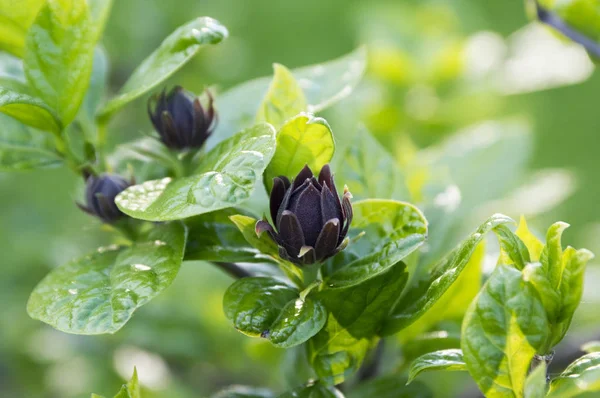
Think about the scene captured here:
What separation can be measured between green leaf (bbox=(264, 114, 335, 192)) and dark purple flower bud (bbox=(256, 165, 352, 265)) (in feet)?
0.10

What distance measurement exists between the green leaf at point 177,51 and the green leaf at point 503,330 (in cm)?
42

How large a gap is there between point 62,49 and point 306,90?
33cm

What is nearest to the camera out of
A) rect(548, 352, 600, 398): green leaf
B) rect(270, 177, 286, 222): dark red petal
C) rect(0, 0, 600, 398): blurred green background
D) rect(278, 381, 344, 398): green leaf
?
rect(548, 352, 600, 398): green leaf

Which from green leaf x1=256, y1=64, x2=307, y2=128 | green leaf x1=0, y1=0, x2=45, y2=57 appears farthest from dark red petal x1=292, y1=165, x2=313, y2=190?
green leaf x1=0, y1=0, x2=45, y2=57

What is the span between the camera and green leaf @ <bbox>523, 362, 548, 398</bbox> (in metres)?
0.69

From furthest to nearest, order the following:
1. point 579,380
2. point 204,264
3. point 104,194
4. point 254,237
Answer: point 204,264 < point 104,194 < point 254,237 < point 579,380

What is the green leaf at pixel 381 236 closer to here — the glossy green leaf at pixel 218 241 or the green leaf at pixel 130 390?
the glossy green leaf at pixel 218 241

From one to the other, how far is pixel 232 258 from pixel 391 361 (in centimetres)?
37

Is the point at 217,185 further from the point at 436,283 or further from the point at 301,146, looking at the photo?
the point at 436,283

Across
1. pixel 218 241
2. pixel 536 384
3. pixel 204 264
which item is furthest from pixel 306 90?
pixel 204 264

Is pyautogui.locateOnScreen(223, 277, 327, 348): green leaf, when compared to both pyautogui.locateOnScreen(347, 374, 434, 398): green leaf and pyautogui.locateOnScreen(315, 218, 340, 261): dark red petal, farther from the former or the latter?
pyautogui.locateOnScreen(347, 374, 434, 398): green leaf

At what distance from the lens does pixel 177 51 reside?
0.86 meters

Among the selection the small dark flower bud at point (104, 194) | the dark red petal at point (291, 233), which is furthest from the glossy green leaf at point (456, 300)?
the small dark flower bud at point (104, 194)

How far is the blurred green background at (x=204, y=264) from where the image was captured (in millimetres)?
1654
